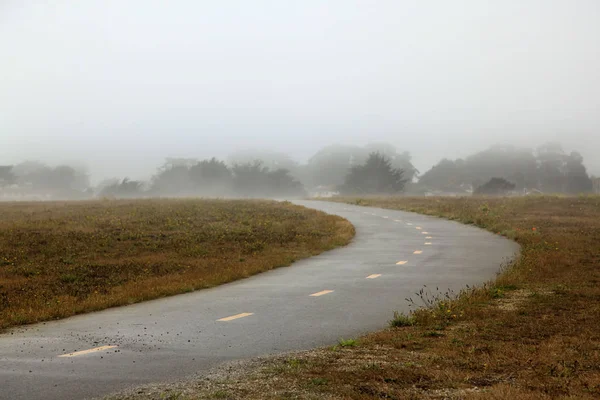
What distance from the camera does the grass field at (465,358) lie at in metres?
6.36

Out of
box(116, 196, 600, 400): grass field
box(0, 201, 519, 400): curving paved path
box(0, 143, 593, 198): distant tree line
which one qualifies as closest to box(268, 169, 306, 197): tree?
box(0, 143, 593, 198): distant tree line

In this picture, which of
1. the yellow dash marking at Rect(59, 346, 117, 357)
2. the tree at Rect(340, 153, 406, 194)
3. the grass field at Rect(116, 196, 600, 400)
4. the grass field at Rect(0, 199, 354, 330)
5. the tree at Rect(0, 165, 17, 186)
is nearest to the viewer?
the grass field at Rect(116, 196, 600, 400)

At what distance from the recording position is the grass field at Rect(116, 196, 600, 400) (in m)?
6.36

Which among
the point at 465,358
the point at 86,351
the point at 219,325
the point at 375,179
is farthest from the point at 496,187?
the point at 86,351

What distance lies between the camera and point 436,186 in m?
163

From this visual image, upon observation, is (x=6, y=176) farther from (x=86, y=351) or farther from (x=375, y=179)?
(x=86, y=351)

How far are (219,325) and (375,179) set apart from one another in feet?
389

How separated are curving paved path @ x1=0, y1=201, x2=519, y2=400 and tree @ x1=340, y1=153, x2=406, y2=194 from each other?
106249mm

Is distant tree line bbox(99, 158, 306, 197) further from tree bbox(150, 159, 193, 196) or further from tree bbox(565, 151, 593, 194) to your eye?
tree bbox(565, 151, 593, 194)

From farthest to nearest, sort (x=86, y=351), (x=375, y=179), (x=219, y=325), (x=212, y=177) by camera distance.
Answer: (x=212, y=177) < (x=375, y=179) < (x=219, y=325) < (x=86, y=351)

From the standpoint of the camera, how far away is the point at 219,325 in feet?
35.0

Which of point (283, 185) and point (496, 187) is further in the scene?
point (283, 185)

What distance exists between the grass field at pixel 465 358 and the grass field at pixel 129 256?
6.29 meters

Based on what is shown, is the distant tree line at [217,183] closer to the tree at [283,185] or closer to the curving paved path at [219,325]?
the tree at [283,185]
